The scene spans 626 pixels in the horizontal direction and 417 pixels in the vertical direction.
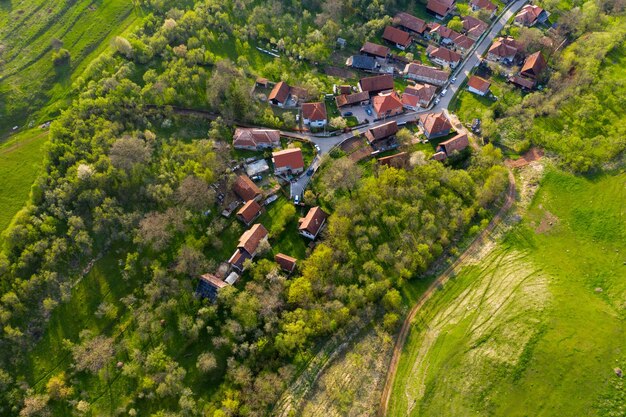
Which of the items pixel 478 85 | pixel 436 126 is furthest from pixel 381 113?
pixel 478 85

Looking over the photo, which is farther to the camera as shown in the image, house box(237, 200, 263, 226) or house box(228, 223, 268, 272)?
house box(237, 200, 263, 226)

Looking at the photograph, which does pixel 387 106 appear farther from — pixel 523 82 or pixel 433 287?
pixel 433 287

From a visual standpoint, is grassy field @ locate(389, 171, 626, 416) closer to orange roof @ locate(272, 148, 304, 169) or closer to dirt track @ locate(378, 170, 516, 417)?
dirt track @ locate(378, 170, 516, 417)

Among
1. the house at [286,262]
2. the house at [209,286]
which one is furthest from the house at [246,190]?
the house at [209,286]

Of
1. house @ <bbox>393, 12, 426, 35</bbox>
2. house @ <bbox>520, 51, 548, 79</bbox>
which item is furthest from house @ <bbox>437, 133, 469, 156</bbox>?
house @ <bbox>393, 12, 426, 35</bbox>

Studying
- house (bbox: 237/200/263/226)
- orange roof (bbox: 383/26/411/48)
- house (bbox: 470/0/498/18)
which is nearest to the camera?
house (bbox: 237/200/263/226)

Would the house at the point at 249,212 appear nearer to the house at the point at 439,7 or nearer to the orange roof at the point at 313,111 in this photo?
the orange roof at the point at 313,111
